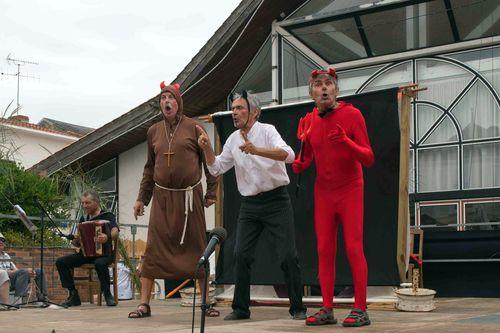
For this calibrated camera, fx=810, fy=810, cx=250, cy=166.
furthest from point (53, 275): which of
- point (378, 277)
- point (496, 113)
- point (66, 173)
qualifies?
point (496, 113)

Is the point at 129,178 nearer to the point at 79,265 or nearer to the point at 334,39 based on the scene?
the point at 334,39

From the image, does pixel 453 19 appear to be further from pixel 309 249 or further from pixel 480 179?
pixel 309 249

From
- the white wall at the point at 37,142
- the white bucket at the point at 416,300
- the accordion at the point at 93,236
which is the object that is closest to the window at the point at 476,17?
the white bucket at the point at 416,300

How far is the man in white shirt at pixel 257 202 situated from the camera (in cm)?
621

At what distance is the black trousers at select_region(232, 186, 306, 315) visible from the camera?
620 centimetres

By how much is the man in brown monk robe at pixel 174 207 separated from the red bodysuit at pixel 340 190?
1411 mm

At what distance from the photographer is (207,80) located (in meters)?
14.1

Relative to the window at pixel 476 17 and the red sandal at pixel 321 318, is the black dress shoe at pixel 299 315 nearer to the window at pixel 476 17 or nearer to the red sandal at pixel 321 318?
the red sandal at pixel 321 318

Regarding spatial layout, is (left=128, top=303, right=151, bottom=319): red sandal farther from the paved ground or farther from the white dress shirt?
the white dress shirt

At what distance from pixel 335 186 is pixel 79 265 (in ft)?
15.9

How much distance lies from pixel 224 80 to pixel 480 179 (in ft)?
16.0

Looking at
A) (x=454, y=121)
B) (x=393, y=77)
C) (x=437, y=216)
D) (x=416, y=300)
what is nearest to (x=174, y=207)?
(x=416, y=300)

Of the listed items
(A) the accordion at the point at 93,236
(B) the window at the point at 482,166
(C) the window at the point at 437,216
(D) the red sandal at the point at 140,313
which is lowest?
(D) the red sandal at the point at 140,313

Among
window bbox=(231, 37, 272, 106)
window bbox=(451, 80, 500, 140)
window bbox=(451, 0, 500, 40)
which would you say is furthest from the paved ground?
window bbox=(231, 37, 272, 106)
